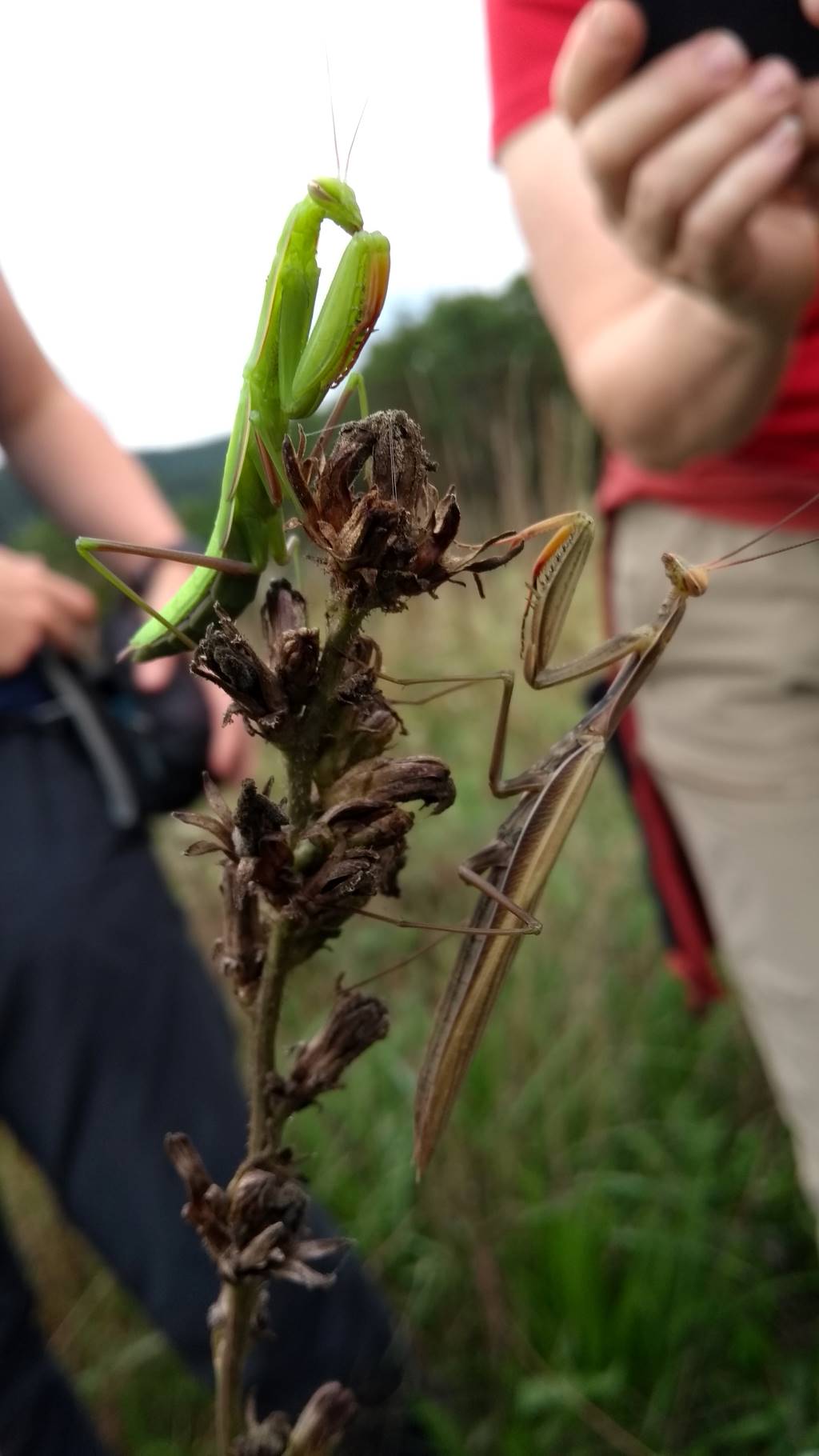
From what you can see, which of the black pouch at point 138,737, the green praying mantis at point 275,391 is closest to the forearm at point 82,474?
the black pouch at point 138,737

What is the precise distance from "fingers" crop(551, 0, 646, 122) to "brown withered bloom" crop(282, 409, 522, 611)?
1.04 metres

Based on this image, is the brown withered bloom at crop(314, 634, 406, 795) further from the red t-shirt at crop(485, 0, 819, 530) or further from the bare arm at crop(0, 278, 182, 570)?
the red t-shirt at crop(485, 0, 819, 530)

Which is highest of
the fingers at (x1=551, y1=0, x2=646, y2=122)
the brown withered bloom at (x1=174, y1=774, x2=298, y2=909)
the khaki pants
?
the fingers at (x1=551, y1=0, x2=646, y2=122)

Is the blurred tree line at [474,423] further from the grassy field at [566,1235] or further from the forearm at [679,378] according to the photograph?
the grassy field at [566,1235]

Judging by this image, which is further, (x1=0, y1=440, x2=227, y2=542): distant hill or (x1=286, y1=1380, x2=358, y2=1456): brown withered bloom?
(x1=0, y1=440, x2=227, y2=542): distant hill

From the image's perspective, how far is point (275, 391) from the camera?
0.66 m

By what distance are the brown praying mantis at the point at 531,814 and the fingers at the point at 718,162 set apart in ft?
2.29

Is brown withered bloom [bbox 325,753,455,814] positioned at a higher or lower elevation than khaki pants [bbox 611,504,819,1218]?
higher

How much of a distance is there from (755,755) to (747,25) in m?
1.09

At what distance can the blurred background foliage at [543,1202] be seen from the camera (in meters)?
1.50

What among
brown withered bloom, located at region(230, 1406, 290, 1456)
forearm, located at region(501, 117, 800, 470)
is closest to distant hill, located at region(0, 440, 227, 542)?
brown withered bloom, located at region(230, 1406, 290, 1456)

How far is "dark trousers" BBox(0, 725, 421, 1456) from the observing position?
1.39m

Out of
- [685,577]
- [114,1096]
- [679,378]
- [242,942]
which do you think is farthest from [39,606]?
[679,378]

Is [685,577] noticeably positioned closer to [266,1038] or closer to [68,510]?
[266,1038]
